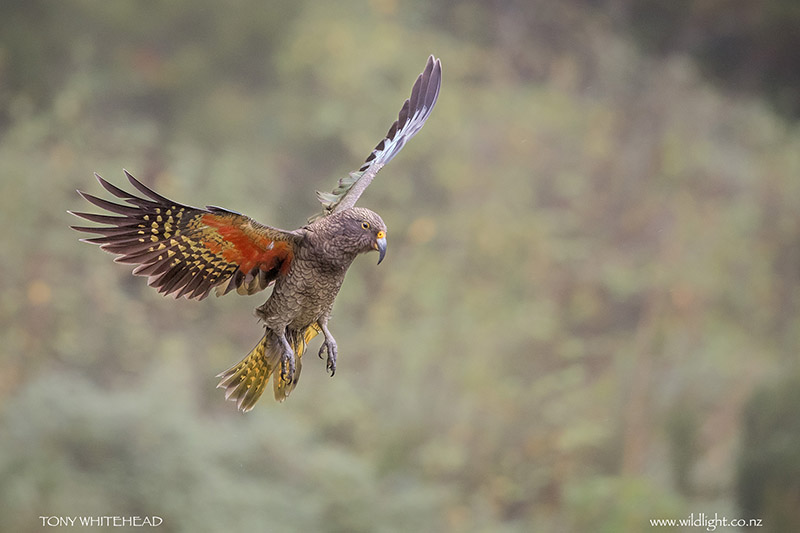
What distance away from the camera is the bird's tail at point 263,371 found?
4685 mm

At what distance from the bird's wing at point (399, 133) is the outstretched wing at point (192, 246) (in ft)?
1.96

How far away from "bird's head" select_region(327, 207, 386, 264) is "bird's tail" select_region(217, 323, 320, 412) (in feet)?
2.53

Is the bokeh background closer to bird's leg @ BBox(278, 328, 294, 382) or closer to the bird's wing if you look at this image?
the bird's wing

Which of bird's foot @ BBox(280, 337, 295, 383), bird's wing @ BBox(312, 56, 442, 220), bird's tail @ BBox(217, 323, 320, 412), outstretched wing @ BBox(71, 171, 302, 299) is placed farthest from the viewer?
bird's wing @ BBox(312, 56, 442, 220)

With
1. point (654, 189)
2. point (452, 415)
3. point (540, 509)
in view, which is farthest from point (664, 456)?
point (654, 189)

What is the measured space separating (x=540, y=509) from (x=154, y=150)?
6.51 meters

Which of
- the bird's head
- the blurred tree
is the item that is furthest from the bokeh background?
the bird's head

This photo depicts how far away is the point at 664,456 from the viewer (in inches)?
441

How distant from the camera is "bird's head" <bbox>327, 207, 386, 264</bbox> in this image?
13.4ft

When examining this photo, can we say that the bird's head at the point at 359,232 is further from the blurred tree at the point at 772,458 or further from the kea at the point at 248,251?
the blurred tree at the point at 772,458

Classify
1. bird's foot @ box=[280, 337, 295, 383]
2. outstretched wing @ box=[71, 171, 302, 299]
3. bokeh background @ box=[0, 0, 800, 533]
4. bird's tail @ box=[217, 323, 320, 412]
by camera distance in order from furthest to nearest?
bokeh background @ box=[0, 0, 800, 533], bird's tail @ box=[217, 323, 320, 412], bird's foot @ box=[280, 337, 295, 383], outstretched wing @ box=[71, 171, 302, 299]

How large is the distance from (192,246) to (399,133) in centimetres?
144

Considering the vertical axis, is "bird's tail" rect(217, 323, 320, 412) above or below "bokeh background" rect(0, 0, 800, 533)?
below

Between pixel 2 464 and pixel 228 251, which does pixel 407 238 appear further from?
pixel 228 251
